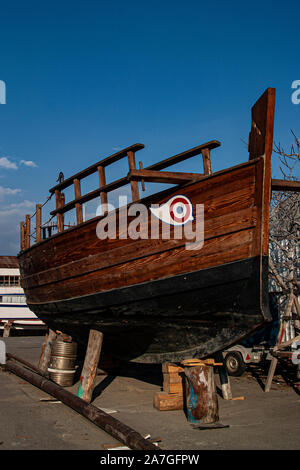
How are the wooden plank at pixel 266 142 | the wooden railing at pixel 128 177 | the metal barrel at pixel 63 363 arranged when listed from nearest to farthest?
1. the wooden plank at pixel 266 142
2. the wooden railing at pixel 128 177
3. the metal barrel at pixel 63 363

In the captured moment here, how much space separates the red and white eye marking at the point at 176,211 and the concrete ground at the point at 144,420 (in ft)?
7.95

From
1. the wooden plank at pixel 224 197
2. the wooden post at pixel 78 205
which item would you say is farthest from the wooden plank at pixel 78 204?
the wooden plank at pixel 224 197

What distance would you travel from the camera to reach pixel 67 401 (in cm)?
550

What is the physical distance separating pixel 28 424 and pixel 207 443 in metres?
2.16

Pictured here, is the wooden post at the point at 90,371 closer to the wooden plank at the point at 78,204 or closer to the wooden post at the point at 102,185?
the wooden plank at the point at 78,204

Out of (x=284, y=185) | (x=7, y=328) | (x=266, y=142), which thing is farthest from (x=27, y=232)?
(x=7, y=328)

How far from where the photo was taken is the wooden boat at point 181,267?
4.56m

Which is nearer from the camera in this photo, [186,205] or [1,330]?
[186,205]

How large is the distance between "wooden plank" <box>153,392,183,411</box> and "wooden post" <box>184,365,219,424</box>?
0.68m

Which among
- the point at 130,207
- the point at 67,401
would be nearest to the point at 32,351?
the point at 67,401

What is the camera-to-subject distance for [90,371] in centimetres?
598

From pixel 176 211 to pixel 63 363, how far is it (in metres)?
3.85

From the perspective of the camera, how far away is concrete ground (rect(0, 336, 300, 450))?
4238 millimetres
